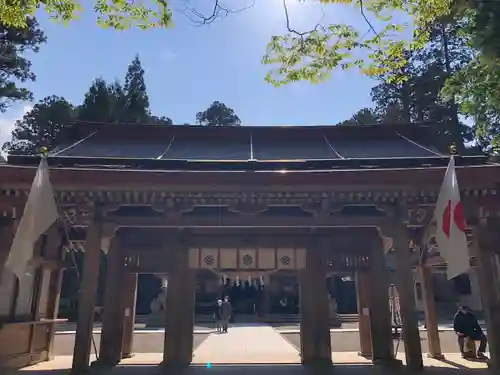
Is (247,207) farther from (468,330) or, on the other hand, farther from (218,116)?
(218,116)

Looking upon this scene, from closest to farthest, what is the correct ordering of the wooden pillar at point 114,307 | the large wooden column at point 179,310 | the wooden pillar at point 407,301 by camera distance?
the wooden pillar at point 407,301 → the large wooden column at point 179,310 → the wooden pillar at point 114,307

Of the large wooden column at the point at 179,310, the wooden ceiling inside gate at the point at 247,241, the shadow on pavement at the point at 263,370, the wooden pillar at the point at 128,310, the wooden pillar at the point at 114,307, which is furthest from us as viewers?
the wooden pillar at the point at 128,310

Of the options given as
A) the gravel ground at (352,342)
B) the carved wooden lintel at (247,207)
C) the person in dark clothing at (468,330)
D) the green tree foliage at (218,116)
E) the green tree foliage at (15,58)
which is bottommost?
the gravel ground at (352,342)

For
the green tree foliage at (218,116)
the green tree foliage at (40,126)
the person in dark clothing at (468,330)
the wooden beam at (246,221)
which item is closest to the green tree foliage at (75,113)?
the green tree foliage at (40,126)

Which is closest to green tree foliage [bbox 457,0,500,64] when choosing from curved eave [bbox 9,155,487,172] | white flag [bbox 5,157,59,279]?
curved eave [bbox 9,155,487,172]

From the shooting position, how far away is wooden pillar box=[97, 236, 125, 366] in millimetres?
9594

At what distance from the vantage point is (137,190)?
302 inches

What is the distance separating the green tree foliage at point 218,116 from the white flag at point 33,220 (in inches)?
1761

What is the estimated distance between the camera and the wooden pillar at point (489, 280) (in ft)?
24.8

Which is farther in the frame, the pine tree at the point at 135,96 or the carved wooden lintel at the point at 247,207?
the pine tree at the point at 135,96

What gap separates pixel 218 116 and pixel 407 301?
4562 centimetres

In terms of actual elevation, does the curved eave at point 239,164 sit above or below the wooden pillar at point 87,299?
above

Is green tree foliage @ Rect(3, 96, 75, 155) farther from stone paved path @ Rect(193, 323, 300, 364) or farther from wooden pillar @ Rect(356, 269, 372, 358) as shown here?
wooden pillar @ Rect(356, 269, 372, 358)

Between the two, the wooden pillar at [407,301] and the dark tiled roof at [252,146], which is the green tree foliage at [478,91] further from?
the wooden pillar at [407,301]
